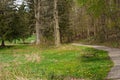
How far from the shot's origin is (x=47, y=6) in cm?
6200

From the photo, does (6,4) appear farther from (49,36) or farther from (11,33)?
(49,36)

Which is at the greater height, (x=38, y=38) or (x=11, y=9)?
(x=11, y=9)

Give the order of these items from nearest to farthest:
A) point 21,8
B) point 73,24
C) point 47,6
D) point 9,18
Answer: point 9,18
point 21,8
point 47,6
point 73,24

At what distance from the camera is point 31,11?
64062 mm

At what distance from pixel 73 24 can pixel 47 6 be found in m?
7.44

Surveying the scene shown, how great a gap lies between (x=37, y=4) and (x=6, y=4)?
7.67 meters

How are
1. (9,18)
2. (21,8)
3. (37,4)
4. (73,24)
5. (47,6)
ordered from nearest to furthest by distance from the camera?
(9,18) < (21,8) < (37,4) < (47,6) < (73,24)

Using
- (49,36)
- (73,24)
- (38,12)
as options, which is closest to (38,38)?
(38,12)

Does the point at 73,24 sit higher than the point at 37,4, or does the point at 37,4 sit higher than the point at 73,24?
the point at 37,4

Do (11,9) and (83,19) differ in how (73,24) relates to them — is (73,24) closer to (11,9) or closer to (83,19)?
(83,19)

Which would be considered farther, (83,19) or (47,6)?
(83,19)

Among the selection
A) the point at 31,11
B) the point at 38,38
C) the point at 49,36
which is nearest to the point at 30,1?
the point at 31,11

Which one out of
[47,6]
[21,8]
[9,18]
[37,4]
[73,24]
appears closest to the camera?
[9,18]

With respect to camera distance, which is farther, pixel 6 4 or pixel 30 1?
pixel 30 1
